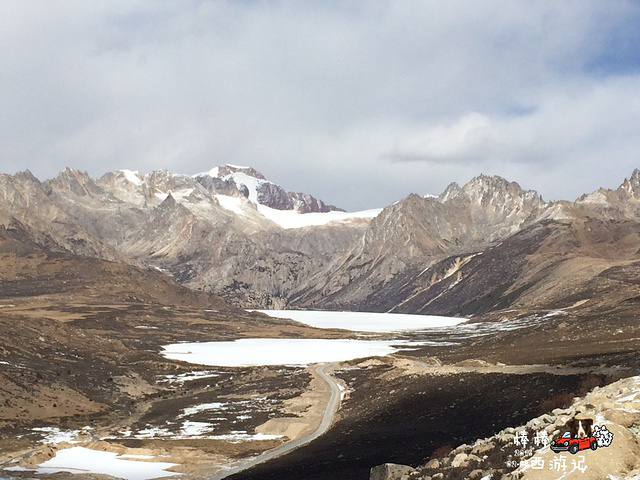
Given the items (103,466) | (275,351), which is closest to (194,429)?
(103,466)

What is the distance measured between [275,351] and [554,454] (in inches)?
4992

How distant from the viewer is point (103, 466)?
158 feet

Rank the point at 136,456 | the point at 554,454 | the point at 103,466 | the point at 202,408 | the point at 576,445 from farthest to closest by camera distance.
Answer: the point at 202,408 → the point at 136,456 → the point at 103,466 → the point at 554,454 → the point at 576,445

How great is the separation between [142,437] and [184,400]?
2369 cm

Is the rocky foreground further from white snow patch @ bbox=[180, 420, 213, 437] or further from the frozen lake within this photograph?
the frozen lake

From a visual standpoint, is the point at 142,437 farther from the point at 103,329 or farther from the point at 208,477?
the point at 103,329

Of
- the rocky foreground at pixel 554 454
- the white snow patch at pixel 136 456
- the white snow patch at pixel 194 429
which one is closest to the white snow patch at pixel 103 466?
the white snow patch at pixel 136 456

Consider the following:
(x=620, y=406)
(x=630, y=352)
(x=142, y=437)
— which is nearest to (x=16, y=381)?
(x=142, y=437)

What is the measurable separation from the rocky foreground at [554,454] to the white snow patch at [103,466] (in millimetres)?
20048

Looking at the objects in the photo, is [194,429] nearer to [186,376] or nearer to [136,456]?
[136,456]

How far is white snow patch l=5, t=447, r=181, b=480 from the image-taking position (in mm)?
45719

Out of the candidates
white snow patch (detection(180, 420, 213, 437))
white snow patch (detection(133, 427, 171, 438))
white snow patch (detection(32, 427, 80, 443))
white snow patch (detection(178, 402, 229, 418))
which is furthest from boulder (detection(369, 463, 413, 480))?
white snow patch (detection(178, 402, 229, 418))

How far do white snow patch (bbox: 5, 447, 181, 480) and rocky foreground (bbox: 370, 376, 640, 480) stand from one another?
2005 centimetres

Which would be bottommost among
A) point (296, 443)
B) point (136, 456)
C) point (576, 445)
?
point (296, 443)
